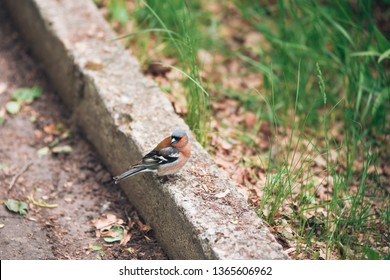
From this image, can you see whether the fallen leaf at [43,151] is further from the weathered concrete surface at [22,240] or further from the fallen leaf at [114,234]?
the fallen leaf at [114,234]

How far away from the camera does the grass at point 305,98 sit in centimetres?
373

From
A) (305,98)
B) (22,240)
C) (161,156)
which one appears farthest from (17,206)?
(305,98)

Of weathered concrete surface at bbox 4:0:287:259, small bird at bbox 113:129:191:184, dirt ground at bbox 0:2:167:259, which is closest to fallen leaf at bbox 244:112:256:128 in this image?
weathered concrete surface at bbox 4:0:287:259

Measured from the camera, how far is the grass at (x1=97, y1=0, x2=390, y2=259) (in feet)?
12.2

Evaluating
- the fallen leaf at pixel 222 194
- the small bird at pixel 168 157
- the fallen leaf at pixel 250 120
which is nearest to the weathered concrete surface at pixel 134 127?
the fallen leaf at pixel 222 194

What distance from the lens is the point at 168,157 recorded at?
11.4 ft

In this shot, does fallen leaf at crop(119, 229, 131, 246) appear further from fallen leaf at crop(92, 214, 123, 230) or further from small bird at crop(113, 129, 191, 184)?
small bird at crop(113, 129, 191, 184)

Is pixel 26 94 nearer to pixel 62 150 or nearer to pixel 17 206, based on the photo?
pixel 62 150

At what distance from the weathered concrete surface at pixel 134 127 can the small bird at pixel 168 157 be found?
0.13m

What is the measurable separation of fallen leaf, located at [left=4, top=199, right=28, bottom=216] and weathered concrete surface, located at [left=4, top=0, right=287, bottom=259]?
768 millimetres

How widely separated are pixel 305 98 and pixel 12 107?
2.84 meters

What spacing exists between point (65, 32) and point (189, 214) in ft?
8.14

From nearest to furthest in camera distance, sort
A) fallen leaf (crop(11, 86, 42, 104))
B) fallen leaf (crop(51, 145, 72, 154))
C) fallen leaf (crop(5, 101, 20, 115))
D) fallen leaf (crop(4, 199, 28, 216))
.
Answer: fallen leaf (crop(4, 199, 28, 216)), fallen leaf (crop(51, 145, 72, 154)), fallen leaf (crop(5, 101, 20, 115)), fallen leaf (crop(11, 86, 42, 104))

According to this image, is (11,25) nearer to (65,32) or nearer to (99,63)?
(65,32)
